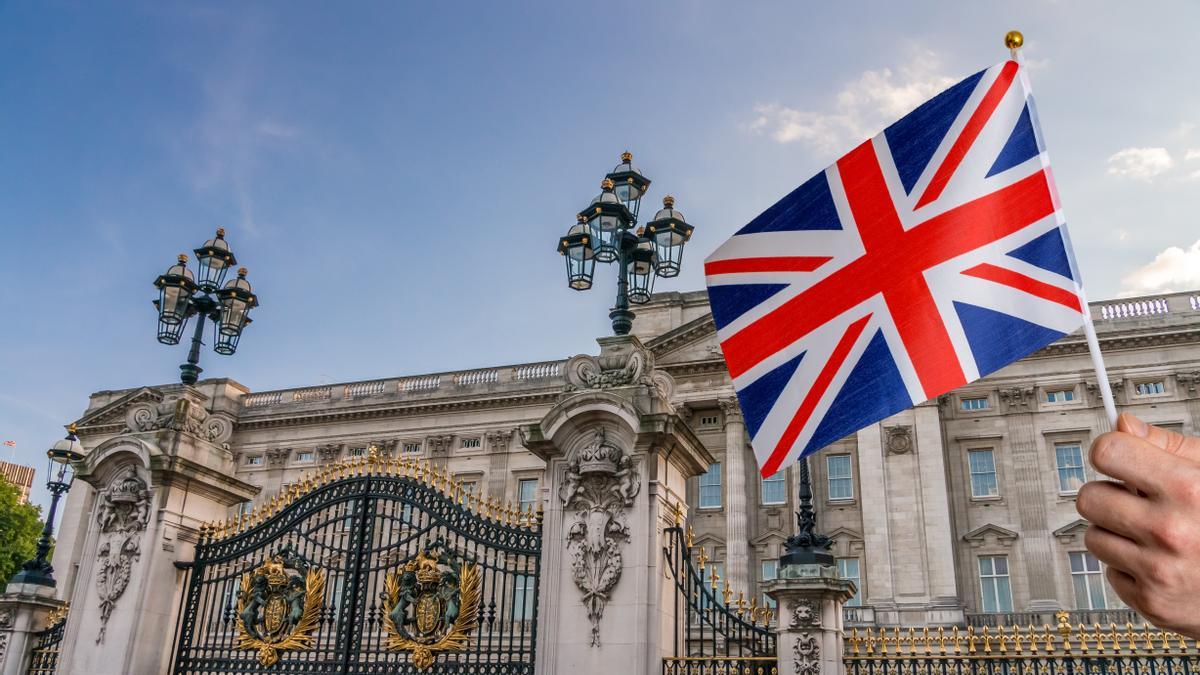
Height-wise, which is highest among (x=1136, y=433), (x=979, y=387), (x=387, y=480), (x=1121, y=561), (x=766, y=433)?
(x=979, y=387)

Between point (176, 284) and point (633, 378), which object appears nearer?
point (633, 378)

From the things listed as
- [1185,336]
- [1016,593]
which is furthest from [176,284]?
[1185,336]

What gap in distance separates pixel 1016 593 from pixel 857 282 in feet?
122

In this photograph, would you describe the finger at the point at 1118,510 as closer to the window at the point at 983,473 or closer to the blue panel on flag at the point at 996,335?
the blue panel on flag at the point at 996,335

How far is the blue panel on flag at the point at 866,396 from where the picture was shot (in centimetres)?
625

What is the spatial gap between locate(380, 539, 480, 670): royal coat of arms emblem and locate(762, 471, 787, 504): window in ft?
104

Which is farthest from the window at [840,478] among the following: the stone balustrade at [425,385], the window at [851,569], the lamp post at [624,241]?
the lamp post at [624,241]

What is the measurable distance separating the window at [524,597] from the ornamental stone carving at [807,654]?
305 centimetres

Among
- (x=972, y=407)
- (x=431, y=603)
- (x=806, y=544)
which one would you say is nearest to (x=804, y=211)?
(x=806, y=544)

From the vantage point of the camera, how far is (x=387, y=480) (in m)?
12.7

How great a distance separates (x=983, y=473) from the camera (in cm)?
4097

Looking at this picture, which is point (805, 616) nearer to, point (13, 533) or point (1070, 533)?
point (1070, 533)

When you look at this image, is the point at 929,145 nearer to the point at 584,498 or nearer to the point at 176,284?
the point at 584,498

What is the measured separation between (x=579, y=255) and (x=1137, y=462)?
33.8ft
